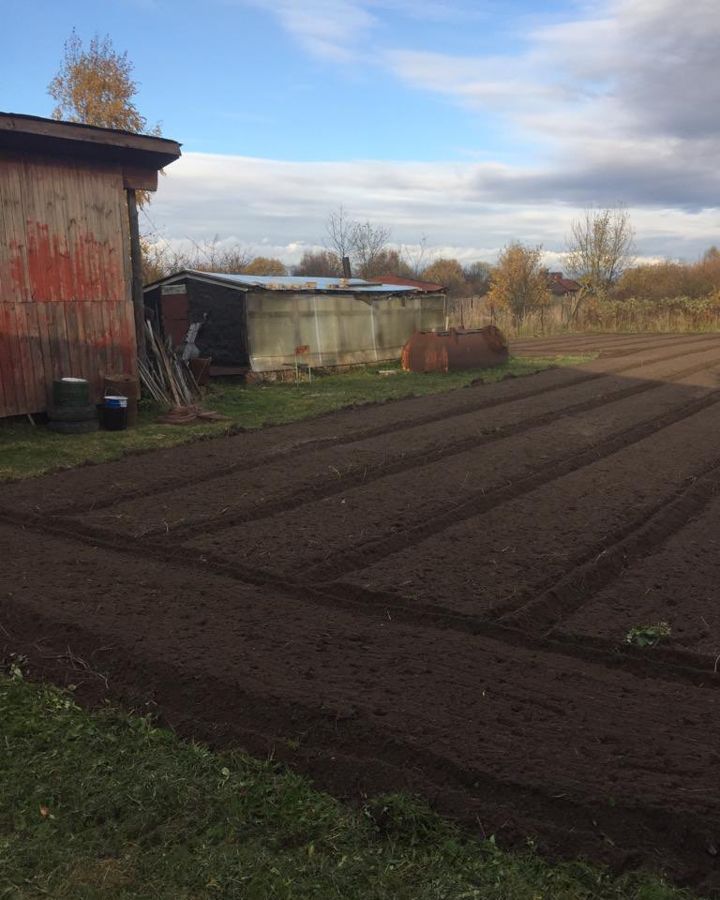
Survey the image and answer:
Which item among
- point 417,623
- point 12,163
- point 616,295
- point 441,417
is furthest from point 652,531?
point 616,295

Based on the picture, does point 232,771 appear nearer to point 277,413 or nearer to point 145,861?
point 145,861

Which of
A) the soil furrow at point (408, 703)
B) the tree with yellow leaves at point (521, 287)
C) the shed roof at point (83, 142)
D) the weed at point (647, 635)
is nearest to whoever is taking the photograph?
the soil furrow at point (408, 703)

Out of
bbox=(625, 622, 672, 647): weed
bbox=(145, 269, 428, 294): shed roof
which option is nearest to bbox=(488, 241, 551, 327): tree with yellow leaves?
bbox=(145, 269, 428, 294): shed roof

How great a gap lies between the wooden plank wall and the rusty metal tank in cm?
938

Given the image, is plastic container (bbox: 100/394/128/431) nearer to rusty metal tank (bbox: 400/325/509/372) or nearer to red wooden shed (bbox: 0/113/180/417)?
red wooden shed (bbox: 0/113/180/417)

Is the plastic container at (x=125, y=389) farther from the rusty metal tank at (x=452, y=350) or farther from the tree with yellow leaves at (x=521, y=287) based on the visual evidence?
the tree with yellow leaves at (x=521, y=287)

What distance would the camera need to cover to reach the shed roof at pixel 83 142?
11.2m

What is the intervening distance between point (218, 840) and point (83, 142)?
11.7 m

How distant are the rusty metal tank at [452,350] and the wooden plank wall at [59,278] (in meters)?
9.38

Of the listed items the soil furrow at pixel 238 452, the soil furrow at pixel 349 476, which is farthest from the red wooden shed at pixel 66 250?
the soil furrow at pixel 349 476

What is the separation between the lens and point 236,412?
14.2m

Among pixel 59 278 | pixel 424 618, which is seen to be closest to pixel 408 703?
pixel 424 618

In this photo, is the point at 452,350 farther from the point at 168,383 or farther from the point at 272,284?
the point at 168,383

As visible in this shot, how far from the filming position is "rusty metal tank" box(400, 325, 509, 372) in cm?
2073
